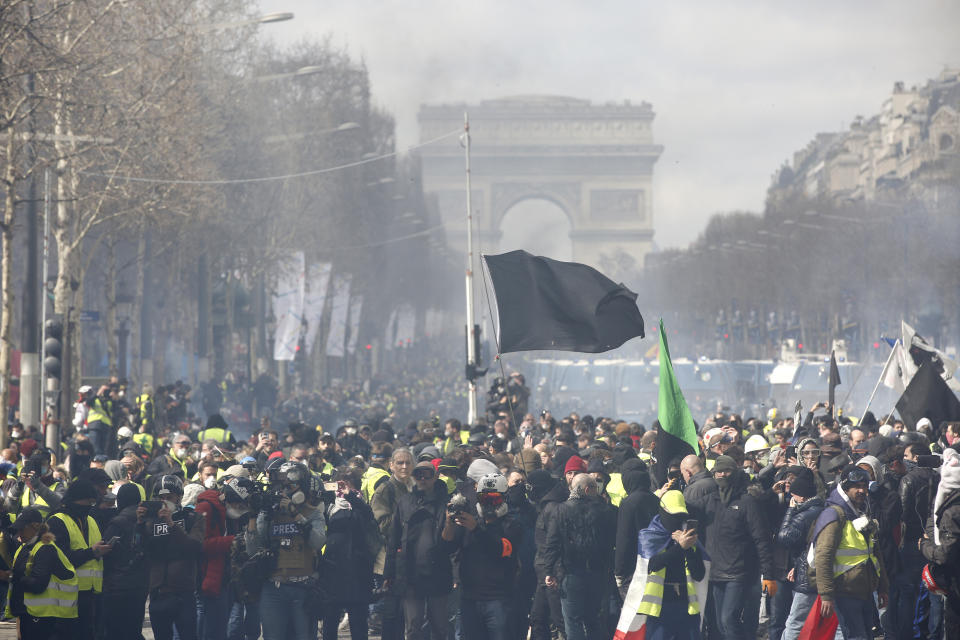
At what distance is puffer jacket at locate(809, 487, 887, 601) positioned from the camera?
10.9 meters

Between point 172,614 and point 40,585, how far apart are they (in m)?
1.08

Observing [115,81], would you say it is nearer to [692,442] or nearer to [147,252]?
[147,252]

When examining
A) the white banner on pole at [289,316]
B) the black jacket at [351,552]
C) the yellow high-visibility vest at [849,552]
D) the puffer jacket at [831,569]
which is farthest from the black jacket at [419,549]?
the white banner on pole at [289,316]

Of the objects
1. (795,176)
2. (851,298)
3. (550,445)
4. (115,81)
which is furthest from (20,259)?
(795,176)

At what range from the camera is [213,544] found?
470 inches

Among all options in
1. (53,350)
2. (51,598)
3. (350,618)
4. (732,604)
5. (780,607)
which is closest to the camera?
(51,598)

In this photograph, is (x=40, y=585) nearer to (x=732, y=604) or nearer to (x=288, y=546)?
(x=288, y=546)

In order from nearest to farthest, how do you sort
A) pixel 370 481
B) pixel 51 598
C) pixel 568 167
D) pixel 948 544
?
pixel 948 544 < pixel 51 598 < pixel 370 481 < pixel 568 167

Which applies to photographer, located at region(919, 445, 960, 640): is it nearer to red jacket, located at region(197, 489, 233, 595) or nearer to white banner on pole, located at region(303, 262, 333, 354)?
red jacket, located at region(197, 489, 233, 595)

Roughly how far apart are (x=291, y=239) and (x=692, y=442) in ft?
143

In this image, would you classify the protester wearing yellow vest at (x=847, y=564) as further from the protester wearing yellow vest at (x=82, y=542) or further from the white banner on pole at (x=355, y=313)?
the white banner on pole at (x=355, y=313)

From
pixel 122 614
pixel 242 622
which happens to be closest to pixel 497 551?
pixel 242 622

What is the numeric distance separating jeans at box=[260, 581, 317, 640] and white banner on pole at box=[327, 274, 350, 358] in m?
38.6

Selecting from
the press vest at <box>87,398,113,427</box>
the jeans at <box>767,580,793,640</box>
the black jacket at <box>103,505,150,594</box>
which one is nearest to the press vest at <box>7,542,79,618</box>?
the black jacket at <box>103,505,150,594</box>
